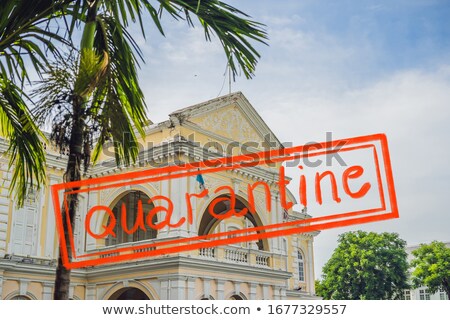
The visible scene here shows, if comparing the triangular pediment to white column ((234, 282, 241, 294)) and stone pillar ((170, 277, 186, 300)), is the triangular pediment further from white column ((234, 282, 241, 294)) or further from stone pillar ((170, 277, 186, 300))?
stone pillar ((170, 277, 186, 300))

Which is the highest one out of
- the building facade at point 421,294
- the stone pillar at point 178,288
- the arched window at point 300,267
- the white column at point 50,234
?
the building facade at point 421,294

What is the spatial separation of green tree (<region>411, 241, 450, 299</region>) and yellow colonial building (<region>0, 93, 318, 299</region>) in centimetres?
2311

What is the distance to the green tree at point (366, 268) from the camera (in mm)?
36594

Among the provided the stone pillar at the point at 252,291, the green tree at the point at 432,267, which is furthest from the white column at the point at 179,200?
the green tree at the point at 432,267

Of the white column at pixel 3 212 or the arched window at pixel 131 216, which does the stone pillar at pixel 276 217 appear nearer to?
the arched window at pixel 131 216

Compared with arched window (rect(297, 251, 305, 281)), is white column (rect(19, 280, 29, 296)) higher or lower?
lower

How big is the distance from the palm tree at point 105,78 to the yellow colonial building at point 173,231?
26.7 feet

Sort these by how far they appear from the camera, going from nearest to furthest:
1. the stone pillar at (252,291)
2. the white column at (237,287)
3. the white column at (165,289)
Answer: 1. the white column at (165,289)
2. the white column at (237,287)
3. the stone pillar at (252,291)

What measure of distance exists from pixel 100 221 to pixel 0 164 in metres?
3.23

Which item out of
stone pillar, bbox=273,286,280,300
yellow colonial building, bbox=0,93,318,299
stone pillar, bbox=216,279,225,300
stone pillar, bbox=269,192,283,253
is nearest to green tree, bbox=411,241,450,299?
yellow colonial building, bbox=0,93,318,299

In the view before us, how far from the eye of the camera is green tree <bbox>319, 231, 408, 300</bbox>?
36.6m
